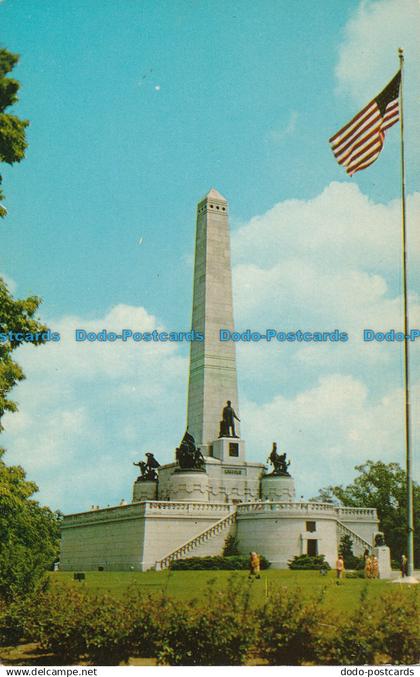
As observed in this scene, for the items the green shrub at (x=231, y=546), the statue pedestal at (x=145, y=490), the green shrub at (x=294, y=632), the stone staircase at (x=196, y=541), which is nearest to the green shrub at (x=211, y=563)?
the stone staircase at (x=196, y=541)

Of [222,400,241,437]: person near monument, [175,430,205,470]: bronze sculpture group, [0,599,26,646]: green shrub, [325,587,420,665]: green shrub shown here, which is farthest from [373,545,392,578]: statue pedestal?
[325,587,420,665]: green shrub

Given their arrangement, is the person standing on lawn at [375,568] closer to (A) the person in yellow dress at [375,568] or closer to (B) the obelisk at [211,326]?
(A) the person in yellow dress at [375,568]

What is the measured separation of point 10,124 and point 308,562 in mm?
27307

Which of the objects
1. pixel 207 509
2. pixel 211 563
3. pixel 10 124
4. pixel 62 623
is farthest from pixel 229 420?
pixel 62 623

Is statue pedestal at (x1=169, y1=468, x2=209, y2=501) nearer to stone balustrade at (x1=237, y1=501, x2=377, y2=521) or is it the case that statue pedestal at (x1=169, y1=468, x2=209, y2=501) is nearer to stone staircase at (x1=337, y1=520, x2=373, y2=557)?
stone balustrade at (x1=237, y1=501, x2=377, y2=521)

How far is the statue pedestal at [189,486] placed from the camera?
4556 cm

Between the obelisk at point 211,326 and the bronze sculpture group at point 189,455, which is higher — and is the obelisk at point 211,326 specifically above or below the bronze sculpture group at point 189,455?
above

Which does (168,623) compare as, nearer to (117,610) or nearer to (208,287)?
(117,610)

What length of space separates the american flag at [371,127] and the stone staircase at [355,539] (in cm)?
2694

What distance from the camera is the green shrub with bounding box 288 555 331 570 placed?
36188 mm

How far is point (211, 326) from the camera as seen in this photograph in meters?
52.2

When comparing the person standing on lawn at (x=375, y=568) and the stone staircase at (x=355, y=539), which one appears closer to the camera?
the person standing on lawn at (x=375, y=568)

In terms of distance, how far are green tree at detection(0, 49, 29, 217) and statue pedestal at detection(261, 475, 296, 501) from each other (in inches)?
1379

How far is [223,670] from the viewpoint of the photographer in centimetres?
1195
